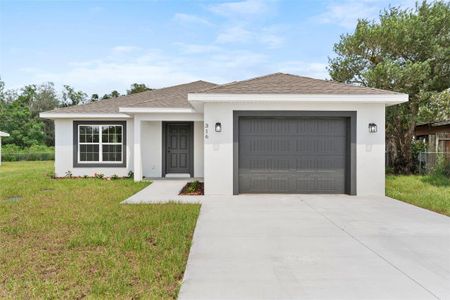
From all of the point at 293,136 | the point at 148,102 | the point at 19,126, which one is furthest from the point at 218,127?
the point at 19,126

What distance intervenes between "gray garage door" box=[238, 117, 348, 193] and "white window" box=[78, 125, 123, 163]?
6.78m

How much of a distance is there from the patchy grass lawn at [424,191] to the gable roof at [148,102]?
25.9 feet

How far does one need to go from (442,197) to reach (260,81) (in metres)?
6.12

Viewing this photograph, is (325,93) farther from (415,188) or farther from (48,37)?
(48,37)

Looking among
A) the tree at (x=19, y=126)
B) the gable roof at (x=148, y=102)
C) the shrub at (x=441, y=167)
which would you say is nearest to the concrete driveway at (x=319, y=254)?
the gable roof at (x=148, y=102)

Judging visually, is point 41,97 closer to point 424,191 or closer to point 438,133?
point 438,133

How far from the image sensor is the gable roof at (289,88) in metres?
9.27

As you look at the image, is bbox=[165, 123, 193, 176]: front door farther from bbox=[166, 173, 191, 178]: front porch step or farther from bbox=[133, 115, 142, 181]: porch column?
bbox=[133, 115, 142, 181]: porch column

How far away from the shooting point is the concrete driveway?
342 cm

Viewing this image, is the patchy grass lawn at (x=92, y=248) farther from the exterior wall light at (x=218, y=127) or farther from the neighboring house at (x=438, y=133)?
the neighboring house at (x=438, y=133)

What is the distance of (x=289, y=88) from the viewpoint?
9.55 meters

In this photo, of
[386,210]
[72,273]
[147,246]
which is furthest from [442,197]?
[72,273]

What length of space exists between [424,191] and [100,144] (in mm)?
12385

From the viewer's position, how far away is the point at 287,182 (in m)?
9.84
